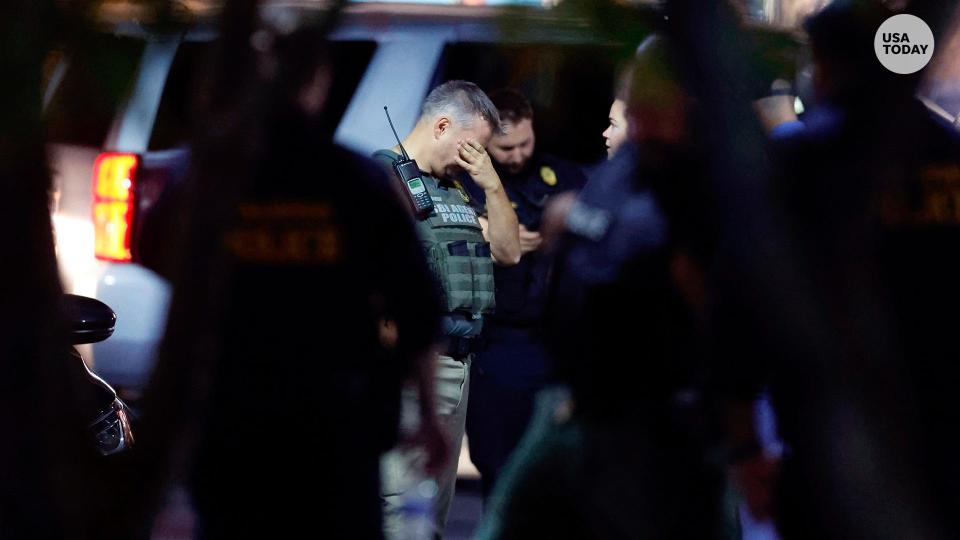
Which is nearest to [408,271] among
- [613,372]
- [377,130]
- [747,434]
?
[613,372]

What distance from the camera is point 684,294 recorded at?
3480 millimetres

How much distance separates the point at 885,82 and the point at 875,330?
1.25 ft

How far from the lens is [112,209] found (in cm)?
654

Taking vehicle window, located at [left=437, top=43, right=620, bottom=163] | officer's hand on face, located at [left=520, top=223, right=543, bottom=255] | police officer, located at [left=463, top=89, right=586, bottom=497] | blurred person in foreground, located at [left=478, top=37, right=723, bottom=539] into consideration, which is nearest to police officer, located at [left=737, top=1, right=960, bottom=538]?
blurred person in foreground, located at [left=478, top=37, right=723, bottom=539]

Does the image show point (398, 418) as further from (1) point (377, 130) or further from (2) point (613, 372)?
(1) point (377, 130)

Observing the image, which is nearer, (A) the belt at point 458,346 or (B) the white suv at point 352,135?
(A) the belt at point 458,346

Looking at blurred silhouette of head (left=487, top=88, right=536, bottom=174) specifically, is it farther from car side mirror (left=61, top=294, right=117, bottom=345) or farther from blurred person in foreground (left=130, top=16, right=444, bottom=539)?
blurred person in foreground (left=130, top=16, right=444, bottom=539)

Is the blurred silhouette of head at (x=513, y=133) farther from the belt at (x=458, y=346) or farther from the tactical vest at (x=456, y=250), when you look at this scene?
the belt at (x=458, y=346)

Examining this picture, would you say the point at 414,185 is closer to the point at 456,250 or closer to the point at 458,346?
the point at 456,250

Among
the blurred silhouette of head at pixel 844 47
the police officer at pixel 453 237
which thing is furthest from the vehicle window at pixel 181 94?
the police officer at pixel 453 237

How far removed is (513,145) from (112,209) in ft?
5.60

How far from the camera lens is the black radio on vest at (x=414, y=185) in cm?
493

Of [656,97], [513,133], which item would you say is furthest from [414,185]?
[656,97]

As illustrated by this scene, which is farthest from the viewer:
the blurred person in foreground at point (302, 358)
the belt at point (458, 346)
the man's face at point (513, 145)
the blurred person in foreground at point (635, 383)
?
the man's face at point (513, 145)
